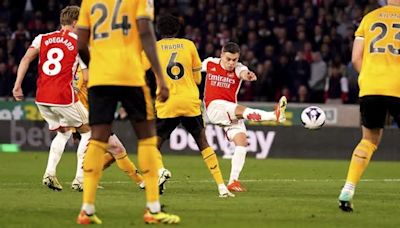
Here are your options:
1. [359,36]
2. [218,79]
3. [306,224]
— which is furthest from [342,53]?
[306,224]

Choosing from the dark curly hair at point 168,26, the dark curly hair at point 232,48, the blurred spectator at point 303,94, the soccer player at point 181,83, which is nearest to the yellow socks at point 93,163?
the soccer player at point 181,83

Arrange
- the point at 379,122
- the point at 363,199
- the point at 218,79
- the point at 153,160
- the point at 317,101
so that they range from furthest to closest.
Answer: the point at 317,101
the point at 218,79
the point at 363,199
the point at 379,122
the point at 153,160

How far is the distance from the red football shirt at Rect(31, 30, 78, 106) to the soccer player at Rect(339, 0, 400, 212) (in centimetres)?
413

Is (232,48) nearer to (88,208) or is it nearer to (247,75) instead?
(247,75)

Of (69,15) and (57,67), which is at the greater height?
(69,15)

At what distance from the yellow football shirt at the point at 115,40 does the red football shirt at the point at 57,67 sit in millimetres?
4057

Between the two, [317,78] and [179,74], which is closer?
[179,74]

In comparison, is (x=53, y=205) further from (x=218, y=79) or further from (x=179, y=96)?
(x=218, y=79)

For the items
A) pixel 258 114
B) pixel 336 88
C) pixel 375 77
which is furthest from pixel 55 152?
pixel 336 88

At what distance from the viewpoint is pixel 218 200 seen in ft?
41.2

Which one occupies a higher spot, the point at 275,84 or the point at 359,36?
the point at 359,36

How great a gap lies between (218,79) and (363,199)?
2856 millimetres

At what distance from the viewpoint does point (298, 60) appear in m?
26.5

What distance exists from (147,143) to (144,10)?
121 cm
